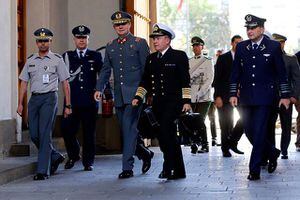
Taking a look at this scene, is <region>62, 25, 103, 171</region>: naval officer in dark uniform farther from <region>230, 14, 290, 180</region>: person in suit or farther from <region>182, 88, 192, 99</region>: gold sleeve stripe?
<region>230, 14, 290, 180</region>: person in suit

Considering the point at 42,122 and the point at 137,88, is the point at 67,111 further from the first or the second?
the point at 137,88

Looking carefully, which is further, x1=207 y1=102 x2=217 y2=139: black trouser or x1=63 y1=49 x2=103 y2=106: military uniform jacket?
x1=207 y1=102 x2=217 y2=139: black trouser

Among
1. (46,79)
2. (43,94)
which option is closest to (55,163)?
(43,94)

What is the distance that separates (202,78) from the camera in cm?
1447

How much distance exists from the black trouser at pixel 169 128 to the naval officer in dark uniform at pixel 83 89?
1615 mm

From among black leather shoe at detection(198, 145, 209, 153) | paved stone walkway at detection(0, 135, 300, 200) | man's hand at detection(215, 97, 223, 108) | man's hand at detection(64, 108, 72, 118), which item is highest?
man's hand at detection(215, 97, 223, 108)

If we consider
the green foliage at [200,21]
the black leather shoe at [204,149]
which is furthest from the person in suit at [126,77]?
the green foliage at [200,21]

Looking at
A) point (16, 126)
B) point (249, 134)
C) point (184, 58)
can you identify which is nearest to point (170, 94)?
point (184, 58)

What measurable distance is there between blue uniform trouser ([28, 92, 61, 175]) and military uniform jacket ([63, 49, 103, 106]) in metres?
0.77

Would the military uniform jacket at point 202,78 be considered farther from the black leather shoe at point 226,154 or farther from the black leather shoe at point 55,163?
the black leather shoe at point 55,163

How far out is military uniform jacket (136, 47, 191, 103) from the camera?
9.73 metres

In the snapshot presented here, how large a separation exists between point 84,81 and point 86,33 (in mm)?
665

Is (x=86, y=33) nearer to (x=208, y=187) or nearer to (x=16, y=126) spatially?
(x=16, y=126)

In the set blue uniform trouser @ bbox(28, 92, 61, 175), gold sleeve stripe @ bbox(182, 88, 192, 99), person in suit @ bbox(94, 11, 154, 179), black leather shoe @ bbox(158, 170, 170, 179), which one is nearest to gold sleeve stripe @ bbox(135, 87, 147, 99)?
person in suit @ bbox(94, 11, 154, 179)
